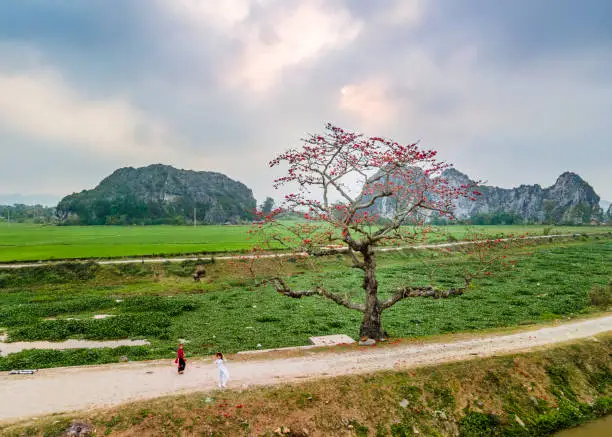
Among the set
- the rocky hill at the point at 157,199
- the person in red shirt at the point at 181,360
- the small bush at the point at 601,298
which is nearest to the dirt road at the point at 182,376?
the person in red shirt at the point at 181,360

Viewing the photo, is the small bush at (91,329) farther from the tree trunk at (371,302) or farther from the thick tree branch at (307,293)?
the tree trunk at (371,302)

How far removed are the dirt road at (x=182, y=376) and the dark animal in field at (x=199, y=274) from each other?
18654mm

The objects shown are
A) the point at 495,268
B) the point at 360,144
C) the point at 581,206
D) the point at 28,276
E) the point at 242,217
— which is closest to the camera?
the point at 360,144

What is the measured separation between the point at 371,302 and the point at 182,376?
698cm

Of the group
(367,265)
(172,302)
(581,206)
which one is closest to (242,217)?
(581,206)

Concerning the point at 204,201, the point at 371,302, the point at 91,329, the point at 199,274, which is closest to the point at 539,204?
the point at 204,201

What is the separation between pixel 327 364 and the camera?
12.2 meters

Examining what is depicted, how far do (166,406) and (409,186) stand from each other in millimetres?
10702

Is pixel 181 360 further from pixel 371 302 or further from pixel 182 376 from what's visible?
pixel 371 302

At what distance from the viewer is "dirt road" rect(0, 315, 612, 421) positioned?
986 centimetres

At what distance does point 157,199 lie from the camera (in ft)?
484

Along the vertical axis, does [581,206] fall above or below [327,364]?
above

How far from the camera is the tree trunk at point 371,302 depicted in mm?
14156

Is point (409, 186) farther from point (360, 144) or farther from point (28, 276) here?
point (28, 276)
